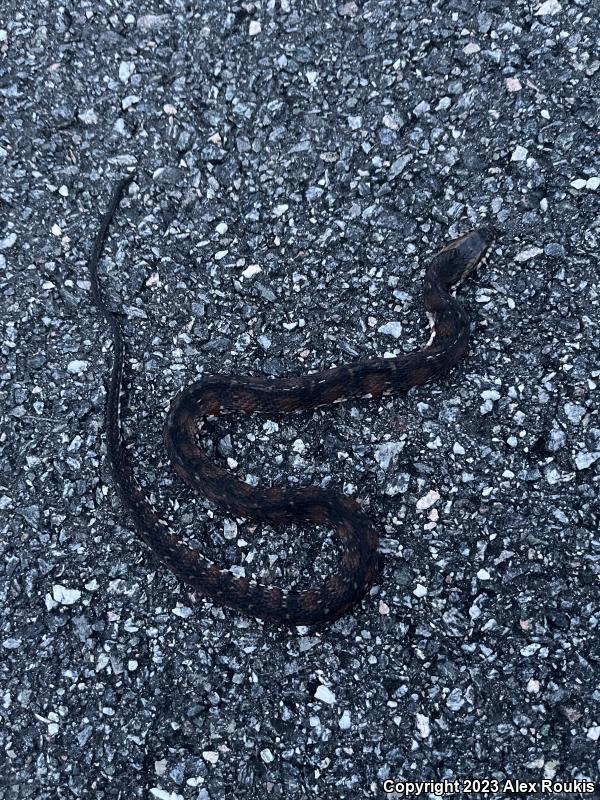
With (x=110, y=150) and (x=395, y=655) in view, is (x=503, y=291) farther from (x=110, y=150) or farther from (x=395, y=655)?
(x=110, y=150)

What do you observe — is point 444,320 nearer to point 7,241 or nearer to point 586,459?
point 586,459

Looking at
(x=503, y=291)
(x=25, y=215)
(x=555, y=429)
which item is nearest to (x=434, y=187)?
A: (x=503, y=291)

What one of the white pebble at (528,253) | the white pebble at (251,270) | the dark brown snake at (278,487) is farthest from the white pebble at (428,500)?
A: the white pebble at (251,270)

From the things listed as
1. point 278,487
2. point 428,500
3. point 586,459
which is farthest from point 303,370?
point 586,459

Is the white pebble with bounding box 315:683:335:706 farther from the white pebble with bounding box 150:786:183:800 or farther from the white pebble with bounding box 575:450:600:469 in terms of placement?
the white pebble with bounding box 575:450:600:469

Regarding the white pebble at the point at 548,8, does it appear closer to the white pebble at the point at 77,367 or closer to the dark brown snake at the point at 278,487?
the dark brown snake at the point at 278,487

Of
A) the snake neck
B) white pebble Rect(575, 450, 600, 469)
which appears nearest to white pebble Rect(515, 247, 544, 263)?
the snake neck
